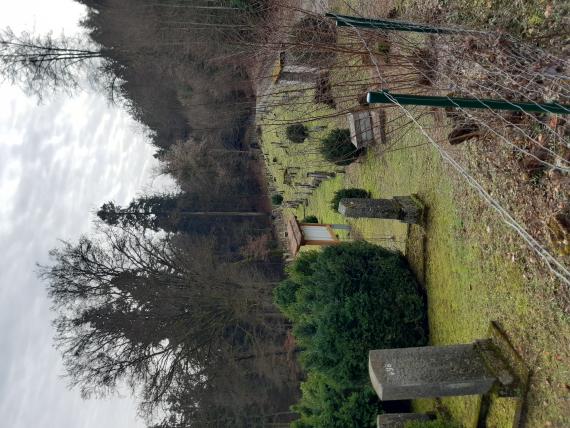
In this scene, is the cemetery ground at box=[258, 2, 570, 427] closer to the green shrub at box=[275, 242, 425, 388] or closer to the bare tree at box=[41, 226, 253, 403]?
the green shrub at box=[275, 242, 425, 388]

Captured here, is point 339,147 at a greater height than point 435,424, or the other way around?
point 339,147

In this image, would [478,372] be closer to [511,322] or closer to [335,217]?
[511,322]

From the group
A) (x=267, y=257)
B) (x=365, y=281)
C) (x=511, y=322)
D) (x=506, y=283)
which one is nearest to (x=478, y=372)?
(x=511, y=322)

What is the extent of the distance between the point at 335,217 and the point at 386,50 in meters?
8.91

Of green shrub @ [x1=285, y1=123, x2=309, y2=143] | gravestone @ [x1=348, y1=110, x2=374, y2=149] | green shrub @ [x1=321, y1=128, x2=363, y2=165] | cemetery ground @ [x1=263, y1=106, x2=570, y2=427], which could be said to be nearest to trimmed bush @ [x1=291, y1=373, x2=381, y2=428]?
cemetery ground @ [x1=263, y1=106, x2=570, y2=427]

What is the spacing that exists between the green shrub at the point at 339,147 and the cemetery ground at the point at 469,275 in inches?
19.3

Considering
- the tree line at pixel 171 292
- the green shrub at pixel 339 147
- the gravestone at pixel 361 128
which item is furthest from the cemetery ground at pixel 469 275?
the tree line at pixel 171 292

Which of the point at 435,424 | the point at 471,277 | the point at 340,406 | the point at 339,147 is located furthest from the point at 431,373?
the point at 339,147

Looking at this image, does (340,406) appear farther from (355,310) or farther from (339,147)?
(339,147)

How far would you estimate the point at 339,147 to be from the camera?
41.9ft

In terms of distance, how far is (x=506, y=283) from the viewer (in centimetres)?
620

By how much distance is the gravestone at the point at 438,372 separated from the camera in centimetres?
616

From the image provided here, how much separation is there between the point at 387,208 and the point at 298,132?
7.04 metres

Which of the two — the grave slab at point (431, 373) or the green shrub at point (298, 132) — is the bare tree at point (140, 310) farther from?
the grave slab at point (431, 373)
